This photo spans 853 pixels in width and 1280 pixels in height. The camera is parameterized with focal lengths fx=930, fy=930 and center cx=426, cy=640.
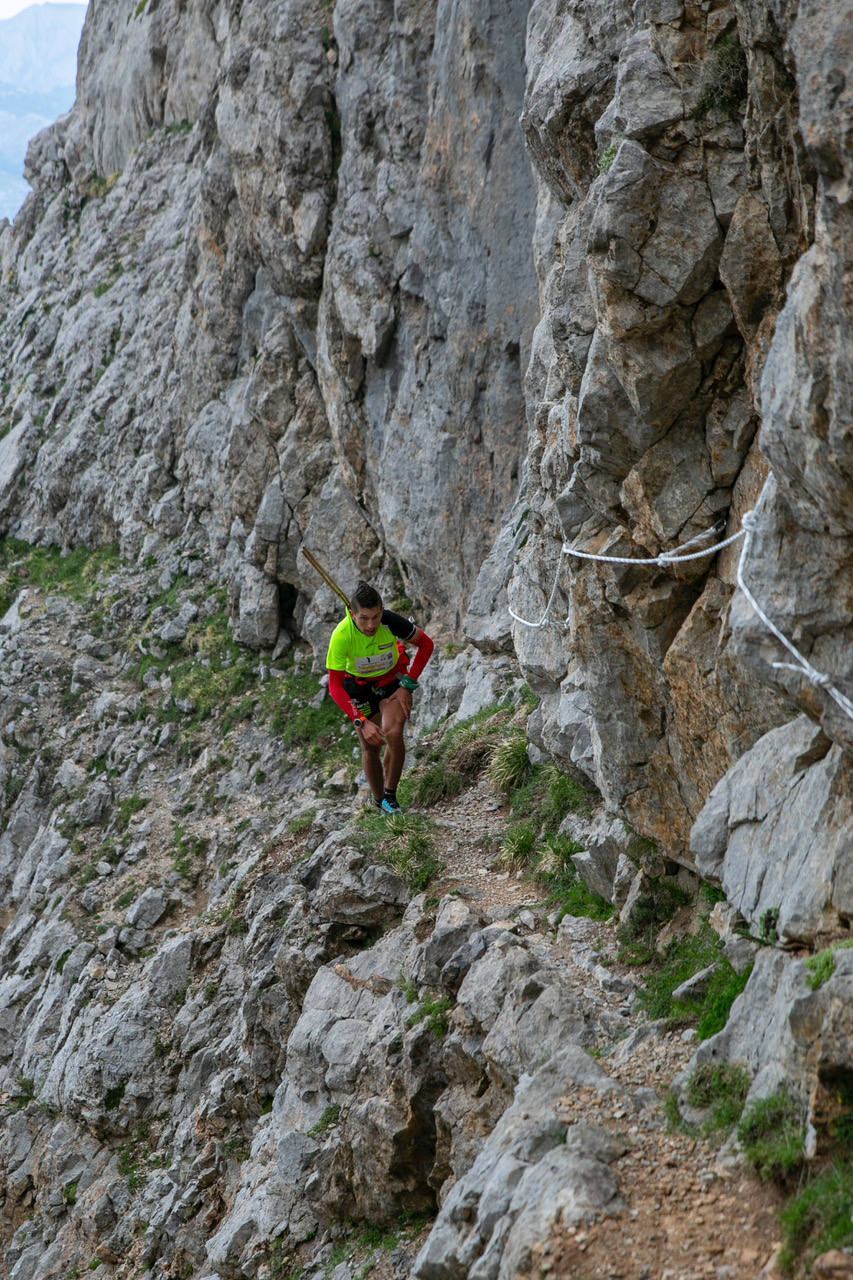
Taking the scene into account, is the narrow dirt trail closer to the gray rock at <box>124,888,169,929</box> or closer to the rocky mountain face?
the rocky mountain face

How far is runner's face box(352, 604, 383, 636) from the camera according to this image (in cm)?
1108

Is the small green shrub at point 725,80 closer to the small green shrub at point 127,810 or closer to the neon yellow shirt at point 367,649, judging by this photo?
the neon yellow shirt at point 367,649

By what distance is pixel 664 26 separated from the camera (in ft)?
21.5

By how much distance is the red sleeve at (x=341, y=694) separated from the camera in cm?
1144

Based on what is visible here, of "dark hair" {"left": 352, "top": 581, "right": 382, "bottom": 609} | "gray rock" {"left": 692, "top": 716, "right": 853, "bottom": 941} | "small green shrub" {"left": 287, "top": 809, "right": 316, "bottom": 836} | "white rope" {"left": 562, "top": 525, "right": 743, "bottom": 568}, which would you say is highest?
"white rope" {"left": 562, "top": 525, "right": 743, "bottom": 568}

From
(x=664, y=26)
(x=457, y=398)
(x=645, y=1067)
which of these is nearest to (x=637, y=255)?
(x=664, y=26)

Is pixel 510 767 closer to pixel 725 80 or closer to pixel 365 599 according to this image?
pixel 365 599

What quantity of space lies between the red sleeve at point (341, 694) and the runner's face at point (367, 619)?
718 millimetres

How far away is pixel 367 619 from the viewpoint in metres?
11.1

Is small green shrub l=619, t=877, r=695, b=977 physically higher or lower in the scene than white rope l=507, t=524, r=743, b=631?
lower

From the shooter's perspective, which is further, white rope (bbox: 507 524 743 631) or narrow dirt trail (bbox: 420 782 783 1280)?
white rope (bbox: 507 524 743 631)

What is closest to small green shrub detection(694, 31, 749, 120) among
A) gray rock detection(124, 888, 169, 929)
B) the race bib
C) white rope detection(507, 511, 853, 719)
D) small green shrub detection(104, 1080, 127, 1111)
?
white rope detection(507, 511, 853, 719)

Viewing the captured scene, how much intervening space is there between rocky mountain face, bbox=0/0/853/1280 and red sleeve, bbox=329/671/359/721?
1876 mm

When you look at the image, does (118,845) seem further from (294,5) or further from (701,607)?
(294,5)
